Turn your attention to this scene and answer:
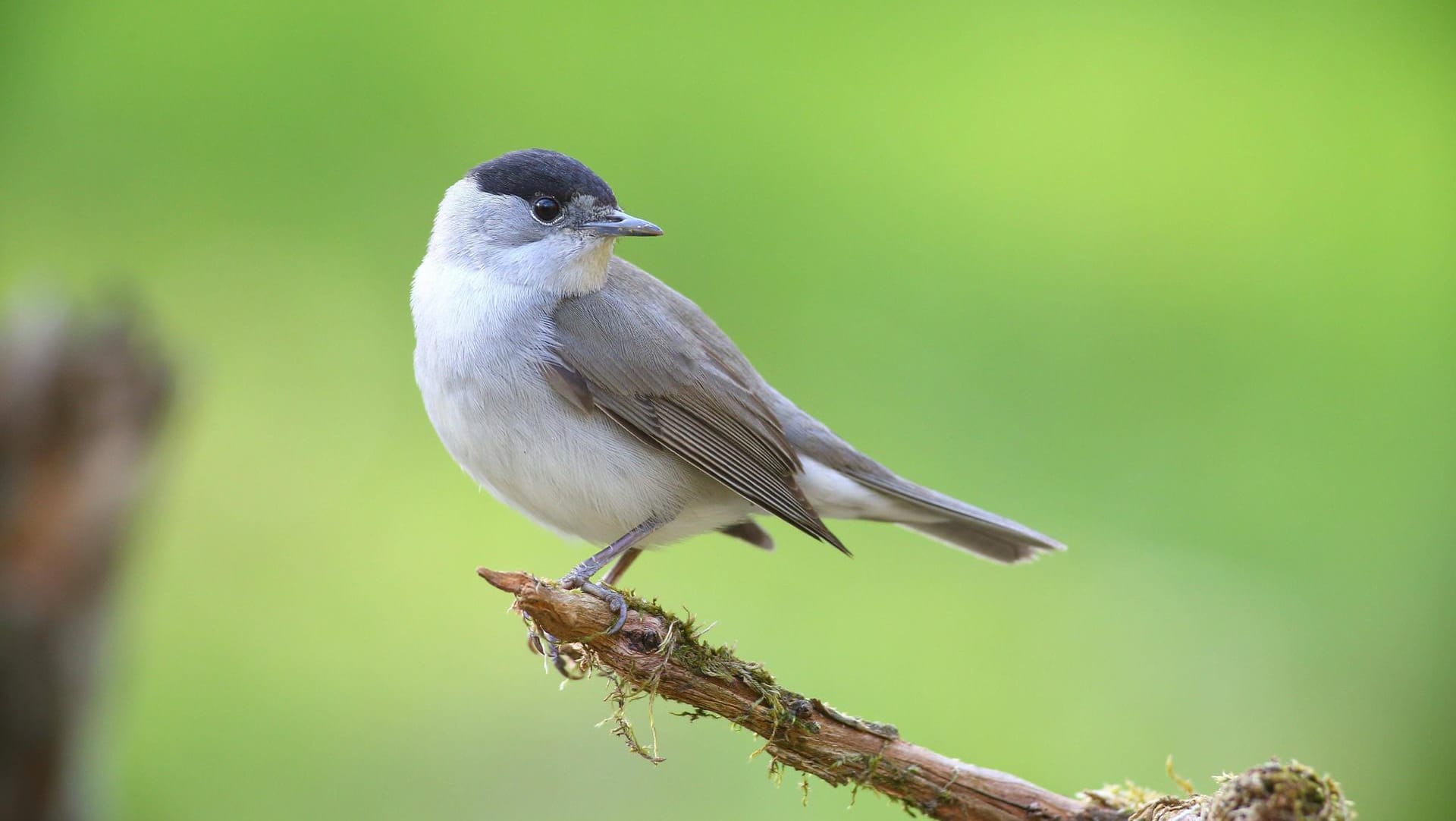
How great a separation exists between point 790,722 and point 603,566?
0.98 m

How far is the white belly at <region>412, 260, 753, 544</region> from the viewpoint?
13.3 ft

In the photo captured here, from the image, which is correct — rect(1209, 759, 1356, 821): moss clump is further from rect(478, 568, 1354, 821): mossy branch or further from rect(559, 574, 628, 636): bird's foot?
rect(559, 574, 628, 636): bird's foot

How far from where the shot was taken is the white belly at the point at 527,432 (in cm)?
404

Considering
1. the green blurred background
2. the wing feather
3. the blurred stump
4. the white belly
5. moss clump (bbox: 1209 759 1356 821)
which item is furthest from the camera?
the green blurred background

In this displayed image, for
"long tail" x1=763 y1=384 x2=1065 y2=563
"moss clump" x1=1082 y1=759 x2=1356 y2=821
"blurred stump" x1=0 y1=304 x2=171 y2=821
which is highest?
"long tail" x1=763 y1=384 x2=1065 y2=563

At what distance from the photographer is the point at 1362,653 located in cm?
602

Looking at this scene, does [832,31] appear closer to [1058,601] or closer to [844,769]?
[1058,601]

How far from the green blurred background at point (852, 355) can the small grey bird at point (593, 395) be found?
1414 mm

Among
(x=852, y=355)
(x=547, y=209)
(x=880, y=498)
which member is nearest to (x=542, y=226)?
(x=547, y=209)

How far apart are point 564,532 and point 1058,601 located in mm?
2900

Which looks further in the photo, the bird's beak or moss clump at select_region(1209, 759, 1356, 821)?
the bird's beak

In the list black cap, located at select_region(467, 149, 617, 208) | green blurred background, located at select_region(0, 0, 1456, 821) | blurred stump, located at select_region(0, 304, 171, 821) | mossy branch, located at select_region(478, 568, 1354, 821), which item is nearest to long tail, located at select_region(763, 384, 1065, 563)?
black cap, located at select_region(467, 149, 617, 208)

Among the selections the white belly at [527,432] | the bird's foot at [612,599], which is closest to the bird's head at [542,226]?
the white belly at [527,432]

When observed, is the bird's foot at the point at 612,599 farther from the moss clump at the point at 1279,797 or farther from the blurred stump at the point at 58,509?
the moss clump at the point at 1279,797
